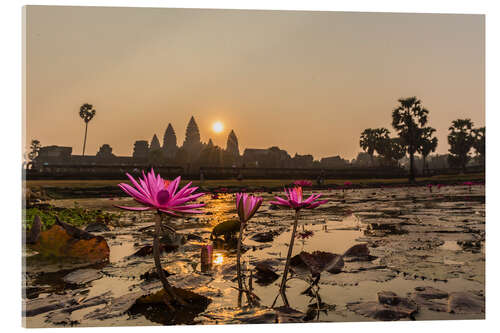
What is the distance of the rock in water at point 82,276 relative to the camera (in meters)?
2.33

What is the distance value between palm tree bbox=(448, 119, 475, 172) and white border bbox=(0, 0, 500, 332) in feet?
1.30

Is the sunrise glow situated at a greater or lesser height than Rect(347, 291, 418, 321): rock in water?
greater

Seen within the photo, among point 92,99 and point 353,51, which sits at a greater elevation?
point 353,51

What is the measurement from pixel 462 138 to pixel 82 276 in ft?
16.3

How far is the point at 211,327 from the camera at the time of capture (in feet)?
5.75

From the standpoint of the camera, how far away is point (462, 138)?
185 inches

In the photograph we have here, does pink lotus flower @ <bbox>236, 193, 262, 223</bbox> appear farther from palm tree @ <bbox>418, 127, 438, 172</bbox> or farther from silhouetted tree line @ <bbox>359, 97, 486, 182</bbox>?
palm tree @ <bbox>418, 127, 438, 172</bbox>

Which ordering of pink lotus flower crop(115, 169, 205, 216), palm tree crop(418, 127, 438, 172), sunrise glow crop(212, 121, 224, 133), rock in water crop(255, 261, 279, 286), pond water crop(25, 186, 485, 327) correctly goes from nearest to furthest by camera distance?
pink lotus flower crop(115, 169, 205, 216) → pond water crop(25, 186, 485, 327) → rock in water crop(255, 261, 279, 286) → sunrise glow crop(212, 121, 224, 133) → palm tree crop(418, 127, 438, 172)

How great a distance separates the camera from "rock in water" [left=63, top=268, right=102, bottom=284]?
233cm

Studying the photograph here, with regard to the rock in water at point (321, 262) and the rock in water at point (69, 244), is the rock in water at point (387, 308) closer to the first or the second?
the rock in water at point (321, 262)

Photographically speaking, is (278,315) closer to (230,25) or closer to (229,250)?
(229,250)

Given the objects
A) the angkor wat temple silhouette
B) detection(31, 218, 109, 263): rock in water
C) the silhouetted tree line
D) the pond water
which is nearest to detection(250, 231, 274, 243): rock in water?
the pond water

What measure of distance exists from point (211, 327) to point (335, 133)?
407cm
